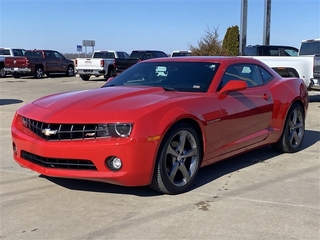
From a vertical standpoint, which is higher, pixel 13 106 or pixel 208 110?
pixel 208 110

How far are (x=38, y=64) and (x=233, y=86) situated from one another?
22.9 m

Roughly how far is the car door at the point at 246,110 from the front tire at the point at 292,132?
22.0 inches

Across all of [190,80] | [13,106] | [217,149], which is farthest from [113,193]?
[13,106]

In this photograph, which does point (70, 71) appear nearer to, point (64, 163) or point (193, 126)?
point (193, 126)

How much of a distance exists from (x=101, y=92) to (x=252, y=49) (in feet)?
42.2

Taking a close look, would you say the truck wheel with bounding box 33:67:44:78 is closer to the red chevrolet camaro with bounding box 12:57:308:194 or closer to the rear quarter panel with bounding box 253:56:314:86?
the rear quarter panel with bounding box 253:56:314:86

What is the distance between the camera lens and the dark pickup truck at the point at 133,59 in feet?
74.4

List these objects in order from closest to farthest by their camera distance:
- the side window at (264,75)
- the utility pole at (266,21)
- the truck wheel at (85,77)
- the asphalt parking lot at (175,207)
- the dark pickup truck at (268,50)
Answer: the asphalt parking lot at (175,207)
the side window at (264,75)
the dark pickup truck at (268,50)
the utility pole at (266,21)
the truck wheel at (85,77)

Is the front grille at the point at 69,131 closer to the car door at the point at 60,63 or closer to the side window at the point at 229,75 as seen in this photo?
the side window at the point at 229,75

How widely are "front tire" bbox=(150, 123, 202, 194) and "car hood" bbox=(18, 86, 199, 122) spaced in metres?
0.36

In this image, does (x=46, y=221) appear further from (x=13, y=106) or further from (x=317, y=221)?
(x=13, y=106)

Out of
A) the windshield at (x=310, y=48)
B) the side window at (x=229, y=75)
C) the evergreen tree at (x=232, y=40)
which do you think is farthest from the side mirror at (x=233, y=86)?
the evergreen tree at (x=232, y=40)

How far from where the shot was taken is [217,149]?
484 centimetres

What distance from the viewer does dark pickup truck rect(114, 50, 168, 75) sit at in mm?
22672
